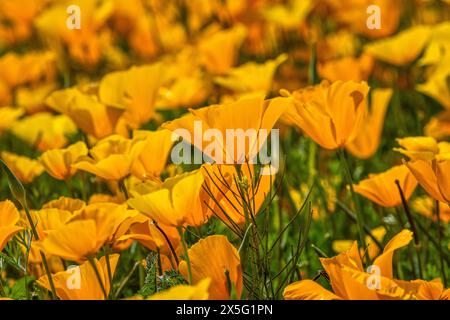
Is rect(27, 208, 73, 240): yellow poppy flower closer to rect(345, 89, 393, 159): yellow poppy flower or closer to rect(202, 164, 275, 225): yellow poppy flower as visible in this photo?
rect(202, 164, 275, 225): yellow poppy flower

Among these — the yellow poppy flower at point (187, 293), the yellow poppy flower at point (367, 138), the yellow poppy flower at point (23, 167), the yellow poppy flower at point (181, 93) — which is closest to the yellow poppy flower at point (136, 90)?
the yellow poppy flower at point (23, 167)

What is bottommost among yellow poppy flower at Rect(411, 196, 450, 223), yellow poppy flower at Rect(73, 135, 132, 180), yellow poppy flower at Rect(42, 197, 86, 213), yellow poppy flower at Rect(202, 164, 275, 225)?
yellow poppy flower at Rect(411, 196, 450, 223)

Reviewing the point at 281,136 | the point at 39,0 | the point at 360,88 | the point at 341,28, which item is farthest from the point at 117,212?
the point at 39,0

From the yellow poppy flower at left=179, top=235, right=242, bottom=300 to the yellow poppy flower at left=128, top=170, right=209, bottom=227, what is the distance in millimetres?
37

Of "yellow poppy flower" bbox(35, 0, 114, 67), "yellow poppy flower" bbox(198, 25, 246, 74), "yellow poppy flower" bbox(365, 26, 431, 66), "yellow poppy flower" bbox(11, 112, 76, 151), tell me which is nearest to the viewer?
"yellow poppy flower" bbox(11, 112, 76, 151)

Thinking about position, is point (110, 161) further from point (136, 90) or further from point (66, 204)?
point (136, 90)

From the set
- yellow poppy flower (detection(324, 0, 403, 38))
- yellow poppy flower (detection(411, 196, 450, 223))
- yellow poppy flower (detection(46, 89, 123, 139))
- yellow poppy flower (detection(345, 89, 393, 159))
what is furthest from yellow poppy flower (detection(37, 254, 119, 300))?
yellow poppy flower (detection(324, 0, 403, 38))

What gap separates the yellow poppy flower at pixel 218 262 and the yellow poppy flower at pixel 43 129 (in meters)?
0.83

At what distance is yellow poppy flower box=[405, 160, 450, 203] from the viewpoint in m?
1.06

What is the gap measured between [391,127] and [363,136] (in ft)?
1.79

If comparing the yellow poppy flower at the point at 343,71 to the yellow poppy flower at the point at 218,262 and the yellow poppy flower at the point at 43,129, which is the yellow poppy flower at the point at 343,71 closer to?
the yellow poppy flower at the point at 43,129

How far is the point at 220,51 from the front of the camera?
218 cm
